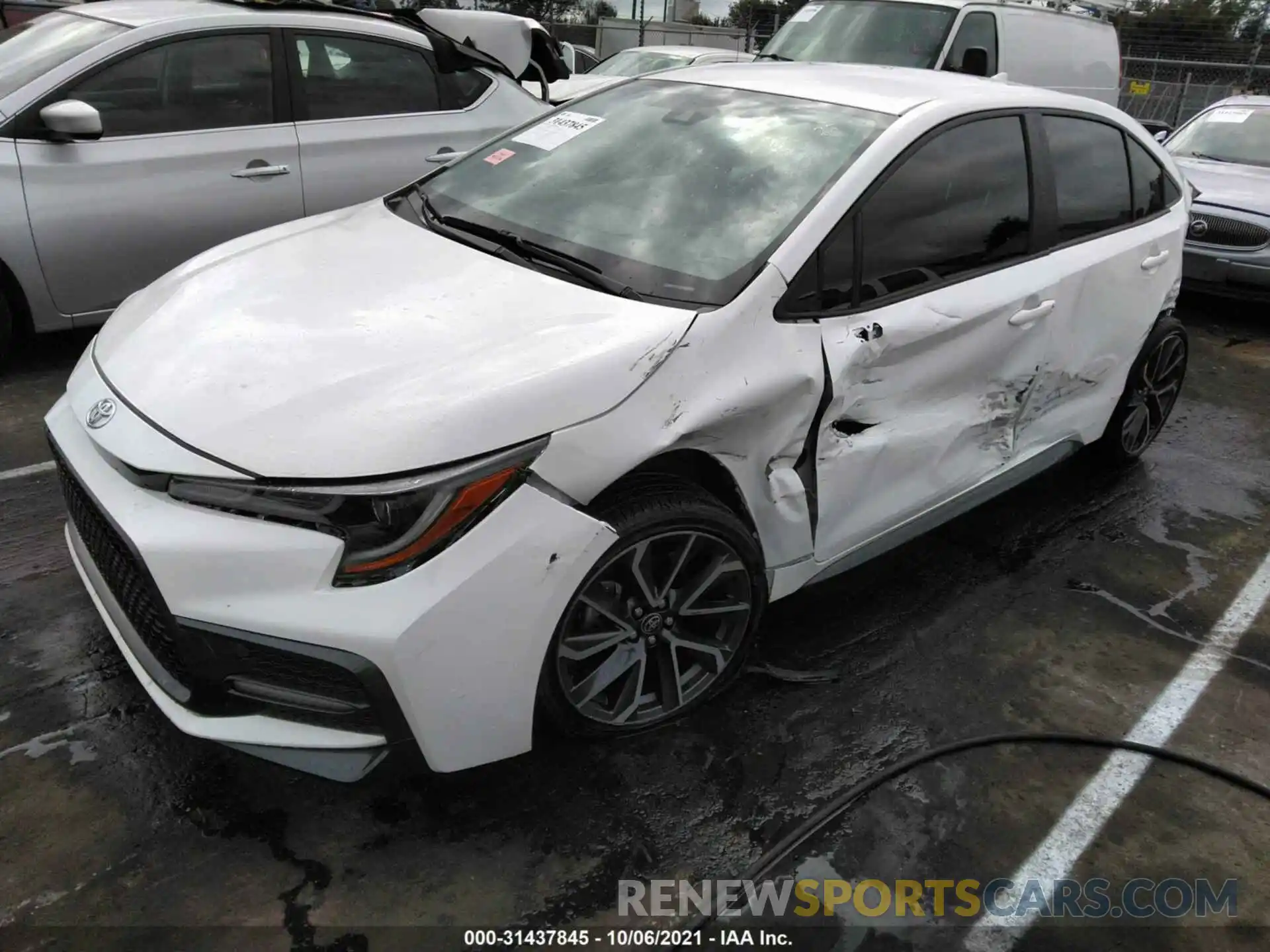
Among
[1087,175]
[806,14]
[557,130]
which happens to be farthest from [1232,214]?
[557,130]

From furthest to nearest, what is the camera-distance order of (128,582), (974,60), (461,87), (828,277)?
(974,60)
(461,87)
(828,277)
(128,582)

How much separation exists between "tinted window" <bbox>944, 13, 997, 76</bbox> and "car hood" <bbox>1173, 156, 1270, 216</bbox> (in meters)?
1.73

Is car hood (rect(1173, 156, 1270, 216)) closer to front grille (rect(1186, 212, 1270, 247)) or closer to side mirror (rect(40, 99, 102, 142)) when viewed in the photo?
front grille (rect(1186, 212, 1270, 247))

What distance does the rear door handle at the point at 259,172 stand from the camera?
4652 millimetres

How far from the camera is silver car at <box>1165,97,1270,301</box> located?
6.76 meters

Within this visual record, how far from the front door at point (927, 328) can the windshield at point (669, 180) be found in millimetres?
192

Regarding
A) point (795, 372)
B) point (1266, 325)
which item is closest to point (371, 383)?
point (795, 372)

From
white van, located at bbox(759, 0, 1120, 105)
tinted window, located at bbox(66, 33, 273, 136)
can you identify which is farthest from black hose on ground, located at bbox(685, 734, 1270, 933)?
white van, located at bbox(759, 0, 1120, 105)

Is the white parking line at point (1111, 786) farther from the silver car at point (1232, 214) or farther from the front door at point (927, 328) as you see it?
the silver car at point (1232, 214)

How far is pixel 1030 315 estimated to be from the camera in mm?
3188

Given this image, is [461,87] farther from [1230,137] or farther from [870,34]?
[1230,137]

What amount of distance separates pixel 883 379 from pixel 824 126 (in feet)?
2.65

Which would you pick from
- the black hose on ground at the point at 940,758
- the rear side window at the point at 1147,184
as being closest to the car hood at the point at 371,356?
the black hose on ground at the point at 940,758

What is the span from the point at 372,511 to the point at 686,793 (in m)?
1.11
